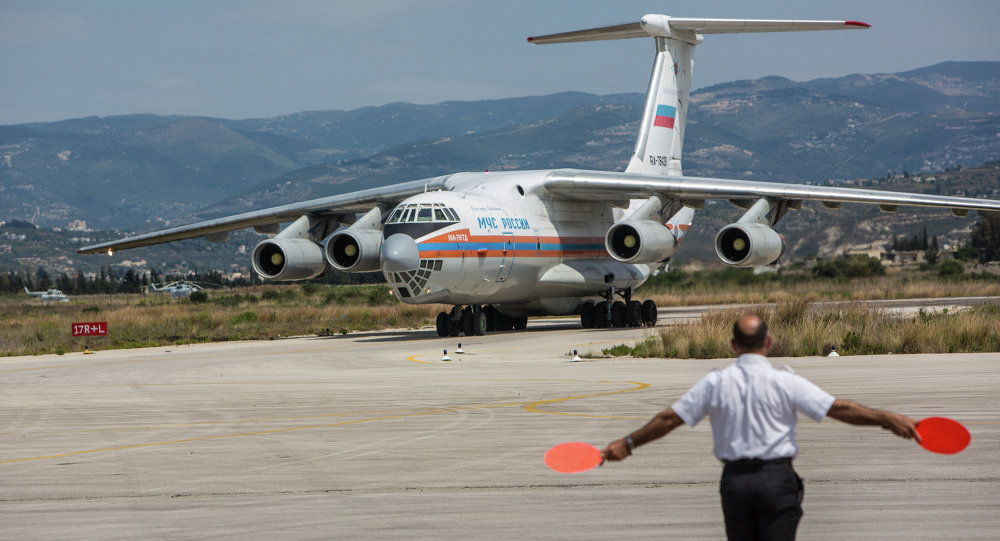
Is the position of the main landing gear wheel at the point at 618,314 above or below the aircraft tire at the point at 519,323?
above

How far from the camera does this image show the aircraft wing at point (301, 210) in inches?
1098

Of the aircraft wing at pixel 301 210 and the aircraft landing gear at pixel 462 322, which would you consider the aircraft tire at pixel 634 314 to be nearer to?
the aircraft landing gear at pixel 462 322

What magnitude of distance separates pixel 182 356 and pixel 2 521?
1565cm

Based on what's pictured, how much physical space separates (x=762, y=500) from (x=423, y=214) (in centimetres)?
1945

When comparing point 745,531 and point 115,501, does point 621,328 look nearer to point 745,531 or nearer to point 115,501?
point 115,501

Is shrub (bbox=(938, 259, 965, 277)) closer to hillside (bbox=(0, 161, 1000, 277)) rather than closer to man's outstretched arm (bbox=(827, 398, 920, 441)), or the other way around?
hillside (bbox=(0, 161, 1000, 277))

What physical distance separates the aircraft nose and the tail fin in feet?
27.8

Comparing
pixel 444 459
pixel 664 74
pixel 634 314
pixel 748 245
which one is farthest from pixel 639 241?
pixel 444 459

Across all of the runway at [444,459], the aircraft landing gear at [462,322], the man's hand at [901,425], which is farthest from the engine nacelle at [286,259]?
the man's hand at [901,425]

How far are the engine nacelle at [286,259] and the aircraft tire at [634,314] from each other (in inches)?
293

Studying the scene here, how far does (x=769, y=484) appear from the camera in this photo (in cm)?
495

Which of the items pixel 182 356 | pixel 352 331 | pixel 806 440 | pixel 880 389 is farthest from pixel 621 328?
pixel 806 440

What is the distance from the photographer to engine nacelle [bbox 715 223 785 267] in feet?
81.7

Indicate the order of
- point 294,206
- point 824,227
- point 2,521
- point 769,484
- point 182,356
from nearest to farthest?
point 769,484
point 2,521
point 182,356
point 294,206
point 824,227
